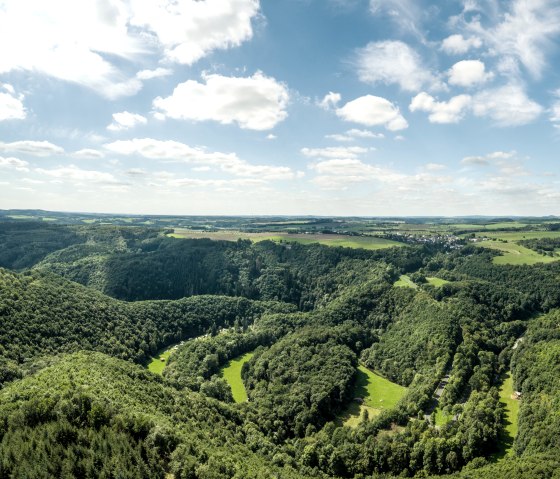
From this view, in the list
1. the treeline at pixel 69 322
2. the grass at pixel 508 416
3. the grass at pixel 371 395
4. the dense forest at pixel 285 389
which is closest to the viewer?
the dense forest at pixel 285 389

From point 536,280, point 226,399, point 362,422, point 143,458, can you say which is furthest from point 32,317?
point 536,280

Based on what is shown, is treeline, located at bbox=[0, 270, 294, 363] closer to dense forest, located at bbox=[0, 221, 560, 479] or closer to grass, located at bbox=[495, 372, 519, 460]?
dense forest, located at bbox=[0, 221, 560, 479]

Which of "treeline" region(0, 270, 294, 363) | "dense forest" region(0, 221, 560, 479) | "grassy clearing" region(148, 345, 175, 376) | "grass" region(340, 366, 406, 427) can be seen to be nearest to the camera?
"dense forest" region(0, 221, 560, 479)

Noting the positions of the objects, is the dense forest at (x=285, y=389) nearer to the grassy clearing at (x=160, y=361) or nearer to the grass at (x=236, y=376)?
the grass at (x=236, y=376)

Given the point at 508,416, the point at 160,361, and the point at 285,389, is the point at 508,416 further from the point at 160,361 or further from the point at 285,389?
the point at 160,361

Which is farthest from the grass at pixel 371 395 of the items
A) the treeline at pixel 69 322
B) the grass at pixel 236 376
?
the treeline at pixel 69 322

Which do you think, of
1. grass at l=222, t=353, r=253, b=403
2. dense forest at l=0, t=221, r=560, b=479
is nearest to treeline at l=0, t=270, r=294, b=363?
dense forest at l=0, t=221, r=560, b=479
